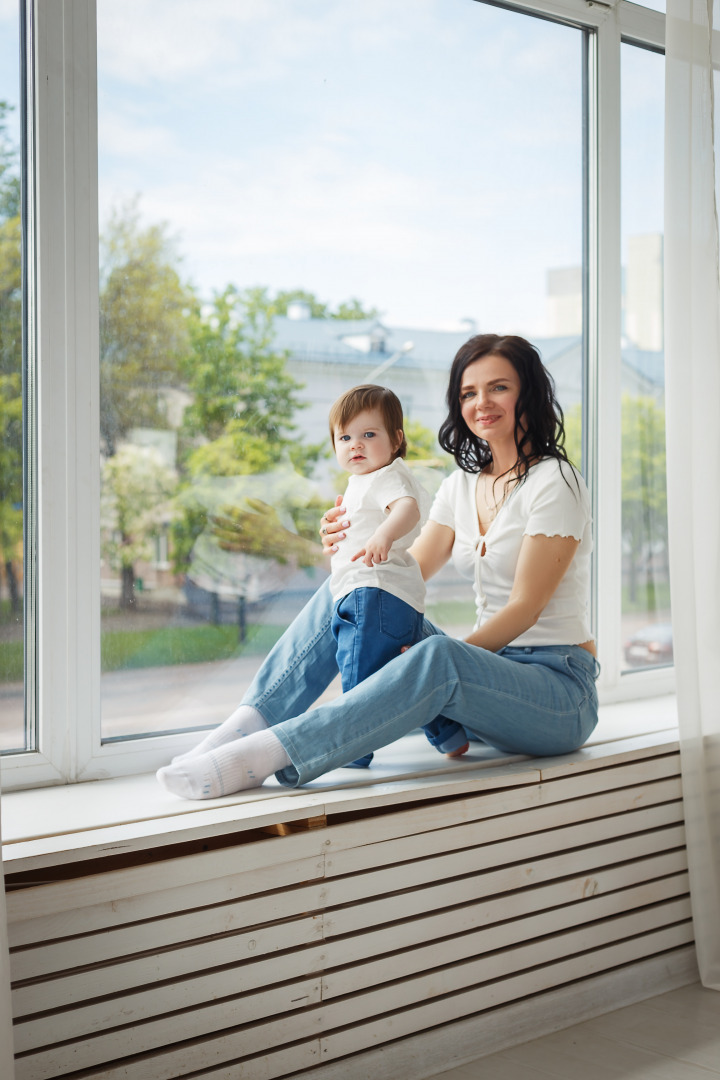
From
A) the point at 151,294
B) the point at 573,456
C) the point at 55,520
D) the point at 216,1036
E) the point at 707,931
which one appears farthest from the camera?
the point at 573,456

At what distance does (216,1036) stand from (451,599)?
3.41ft

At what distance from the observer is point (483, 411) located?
1874 millimetres

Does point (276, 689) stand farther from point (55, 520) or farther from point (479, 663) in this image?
point (55, 520)

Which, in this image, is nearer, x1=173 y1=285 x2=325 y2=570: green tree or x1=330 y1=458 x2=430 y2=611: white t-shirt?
x1=330 y1=458 x2=430 y2=611: white t-shirt

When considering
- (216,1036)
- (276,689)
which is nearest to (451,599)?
(276,689)

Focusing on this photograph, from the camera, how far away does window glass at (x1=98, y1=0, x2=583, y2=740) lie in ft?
5.47

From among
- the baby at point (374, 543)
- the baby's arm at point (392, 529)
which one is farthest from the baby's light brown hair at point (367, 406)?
A: the baby's arm at point (392, 529)

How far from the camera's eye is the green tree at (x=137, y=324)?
5.33ft

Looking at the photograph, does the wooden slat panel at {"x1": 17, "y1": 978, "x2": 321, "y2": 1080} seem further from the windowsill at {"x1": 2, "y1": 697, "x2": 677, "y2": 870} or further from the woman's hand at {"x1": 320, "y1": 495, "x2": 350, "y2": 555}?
the woman's hand at {"x1": 320, "y1": 495, "x2": 350, "y2": 555}

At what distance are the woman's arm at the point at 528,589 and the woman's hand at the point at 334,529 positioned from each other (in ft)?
0.96

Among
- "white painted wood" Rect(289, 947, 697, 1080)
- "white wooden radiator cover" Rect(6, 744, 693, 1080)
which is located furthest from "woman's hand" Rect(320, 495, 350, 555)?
"white painted wood" Rect(289, 947, 697, 1080)

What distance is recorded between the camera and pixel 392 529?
1.58 m

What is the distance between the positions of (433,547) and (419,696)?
502mm

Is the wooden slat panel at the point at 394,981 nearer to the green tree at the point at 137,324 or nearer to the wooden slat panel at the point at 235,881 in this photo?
the wooden slat panel at the point at 235,881
